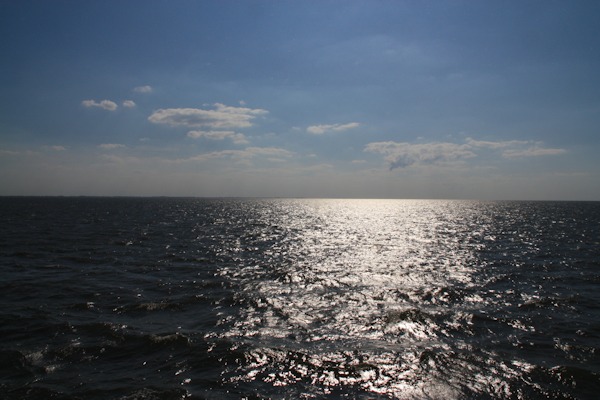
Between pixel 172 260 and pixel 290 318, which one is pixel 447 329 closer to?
pixel 290 318

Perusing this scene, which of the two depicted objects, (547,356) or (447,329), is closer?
(547,356)

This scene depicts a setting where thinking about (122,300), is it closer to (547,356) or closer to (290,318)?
(290,318)

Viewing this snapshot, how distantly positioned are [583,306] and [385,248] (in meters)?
22.5

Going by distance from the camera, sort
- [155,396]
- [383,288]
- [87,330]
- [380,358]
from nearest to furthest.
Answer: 1. [155,396]
2. [380,358]
3. [87,330]
4. [383,288]

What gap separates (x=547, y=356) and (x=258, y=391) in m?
10.3

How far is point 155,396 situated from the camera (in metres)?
9.52

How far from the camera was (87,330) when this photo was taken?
1409 centimetres

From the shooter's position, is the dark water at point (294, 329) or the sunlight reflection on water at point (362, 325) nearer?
the dark water at point (294, 329)

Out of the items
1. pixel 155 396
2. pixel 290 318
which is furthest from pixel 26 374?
pixel 290 318

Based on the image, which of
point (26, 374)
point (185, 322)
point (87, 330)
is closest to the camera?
point (26, 374)

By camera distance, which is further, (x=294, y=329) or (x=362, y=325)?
(x=362, y=325)

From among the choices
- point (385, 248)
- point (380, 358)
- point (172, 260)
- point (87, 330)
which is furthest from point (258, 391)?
point (385, 248)

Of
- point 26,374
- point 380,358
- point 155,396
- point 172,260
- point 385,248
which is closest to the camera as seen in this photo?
point 155,396

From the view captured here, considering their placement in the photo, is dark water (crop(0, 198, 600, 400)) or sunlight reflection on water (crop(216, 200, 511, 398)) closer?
dark water (crop(0, 198, 600, 400))
